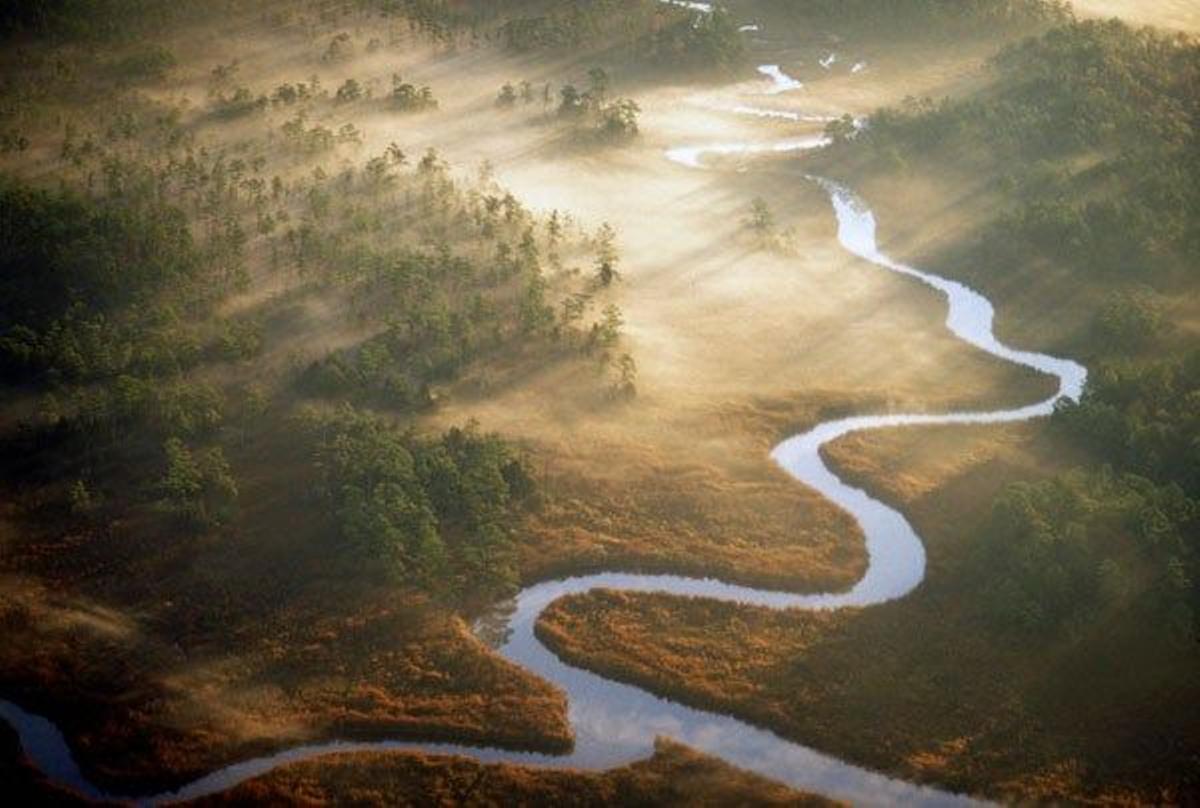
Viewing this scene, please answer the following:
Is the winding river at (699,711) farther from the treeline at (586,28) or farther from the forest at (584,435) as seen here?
the treeline at (586,28)

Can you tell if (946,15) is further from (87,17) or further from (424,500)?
(424,500)

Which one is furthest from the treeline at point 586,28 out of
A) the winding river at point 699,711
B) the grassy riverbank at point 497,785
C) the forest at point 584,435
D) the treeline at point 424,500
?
the grassy riverbank at point 497,785

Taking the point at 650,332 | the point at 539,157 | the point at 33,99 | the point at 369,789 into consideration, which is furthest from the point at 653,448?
the point at 33,99

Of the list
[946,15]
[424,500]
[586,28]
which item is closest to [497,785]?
[424,500]

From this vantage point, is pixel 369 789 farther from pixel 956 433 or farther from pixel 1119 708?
pixel 956 433

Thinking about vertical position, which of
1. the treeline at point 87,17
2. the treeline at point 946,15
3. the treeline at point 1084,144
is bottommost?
the treeline at point 1084,144

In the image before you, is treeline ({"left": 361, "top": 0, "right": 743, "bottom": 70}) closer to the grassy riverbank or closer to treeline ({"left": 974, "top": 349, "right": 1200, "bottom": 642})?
treeline ({"left": 974, "top": 349, "right": 1200, "bottom": 642})
